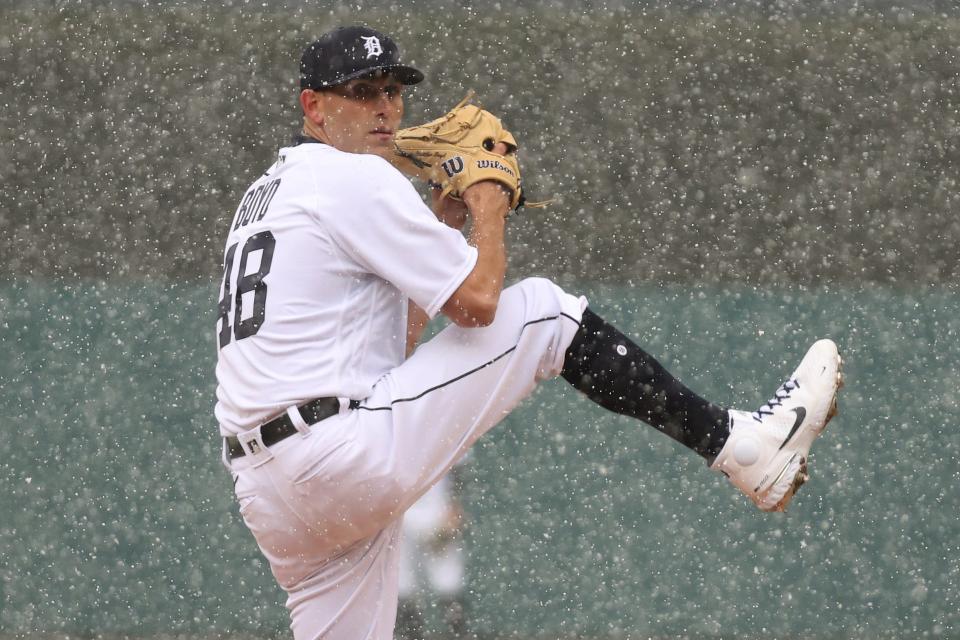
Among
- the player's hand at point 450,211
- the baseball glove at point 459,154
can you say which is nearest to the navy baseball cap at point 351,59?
the baseball glove at point 459,154

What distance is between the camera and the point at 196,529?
144 inches

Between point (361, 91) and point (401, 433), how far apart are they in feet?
1.85

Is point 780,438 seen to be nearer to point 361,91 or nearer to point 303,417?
point 303,417

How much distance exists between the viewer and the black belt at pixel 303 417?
78.2 inches

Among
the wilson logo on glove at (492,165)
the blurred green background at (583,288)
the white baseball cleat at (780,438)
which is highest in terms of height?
the wilson logo on glove at (492,165)

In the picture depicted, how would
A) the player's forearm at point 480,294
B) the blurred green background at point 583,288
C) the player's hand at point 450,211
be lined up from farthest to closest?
the blurred green background at point 583,288, the player's hand at point 450,211, the player's forearm at point 480,294

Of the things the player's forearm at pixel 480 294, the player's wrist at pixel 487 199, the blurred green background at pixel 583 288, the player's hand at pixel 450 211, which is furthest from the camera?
the blurred green background at pixel 583 288

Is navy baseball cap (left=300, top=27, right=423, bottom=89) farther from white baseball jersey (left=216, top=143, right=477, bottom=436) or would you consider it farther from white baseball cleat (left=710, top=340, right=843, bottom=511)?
white baseball cleat (left=710, top=340, right=843, bottom=511)

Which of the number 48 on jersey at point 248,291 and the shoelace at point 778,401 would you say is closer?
the number 48 on jersey at point 248,291

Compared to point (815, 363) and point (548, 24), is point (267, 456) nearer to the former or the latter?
point (815, 363)

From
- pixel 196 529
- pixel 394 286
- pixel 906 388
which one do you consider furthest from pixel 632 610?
pixel 394 286

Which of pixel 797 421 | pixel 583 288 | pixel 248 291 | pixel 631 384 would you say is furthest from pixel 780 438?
pixel 583 288

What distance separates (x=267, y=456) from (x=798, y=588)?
1968mm

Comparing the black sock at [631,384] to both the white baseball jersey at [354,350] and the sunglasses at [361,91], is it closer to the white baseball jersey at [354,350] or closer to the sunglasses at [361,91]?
the white baseball jersey at [354,350]
